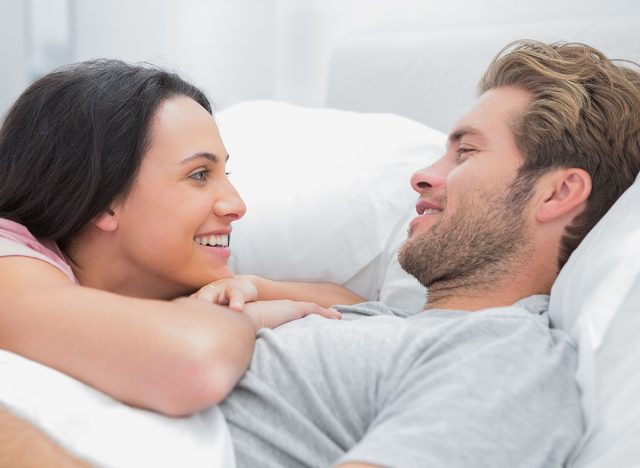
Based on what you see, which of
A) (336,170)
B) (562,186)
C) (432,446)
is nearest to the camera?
(432,446)

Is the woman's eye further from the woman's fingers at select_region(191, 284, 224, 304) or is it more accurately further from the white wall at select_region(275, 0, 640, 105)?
→ the white wall at select_region(275, 0, 640, 105)

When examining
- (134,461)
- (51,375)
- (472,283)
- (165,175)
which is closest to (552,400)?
(472,283)

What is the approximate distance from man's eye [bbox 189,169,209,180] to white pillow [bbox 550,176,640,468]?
0.61 metres

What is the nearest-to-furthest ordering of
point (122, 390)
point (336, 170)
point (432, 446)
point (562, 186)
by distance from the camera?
point (432, 446) → point (122, 390) → point (562, 186) → point (336, 170)

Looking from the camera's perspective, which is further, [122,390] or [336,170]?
[336,170]

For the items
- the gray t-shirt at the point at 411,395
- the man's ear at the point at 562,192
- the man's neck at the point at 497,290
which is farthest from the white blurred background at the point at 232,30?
the gray t-shirt at the point at 411,395

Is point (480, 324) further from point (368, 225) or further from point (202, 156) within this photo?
point (368, 225)

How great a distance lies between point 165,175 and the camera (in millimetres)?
1220

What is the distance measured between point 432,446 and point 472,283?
0.47 meters

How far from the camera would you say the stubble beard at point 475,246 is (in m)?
1.19

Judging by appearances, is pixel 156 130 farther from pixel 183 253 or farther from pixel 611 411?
pixel 611 411

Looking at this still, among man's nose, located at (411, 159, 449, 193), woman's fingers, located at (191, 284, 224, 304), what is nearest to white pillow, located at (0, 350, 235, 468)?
woman's fingers, located at (191, 284, 224, 304)

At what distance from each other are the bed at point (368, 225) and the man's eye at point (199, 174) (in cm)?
35

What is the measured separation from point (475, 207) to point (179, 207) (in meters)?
0.49
